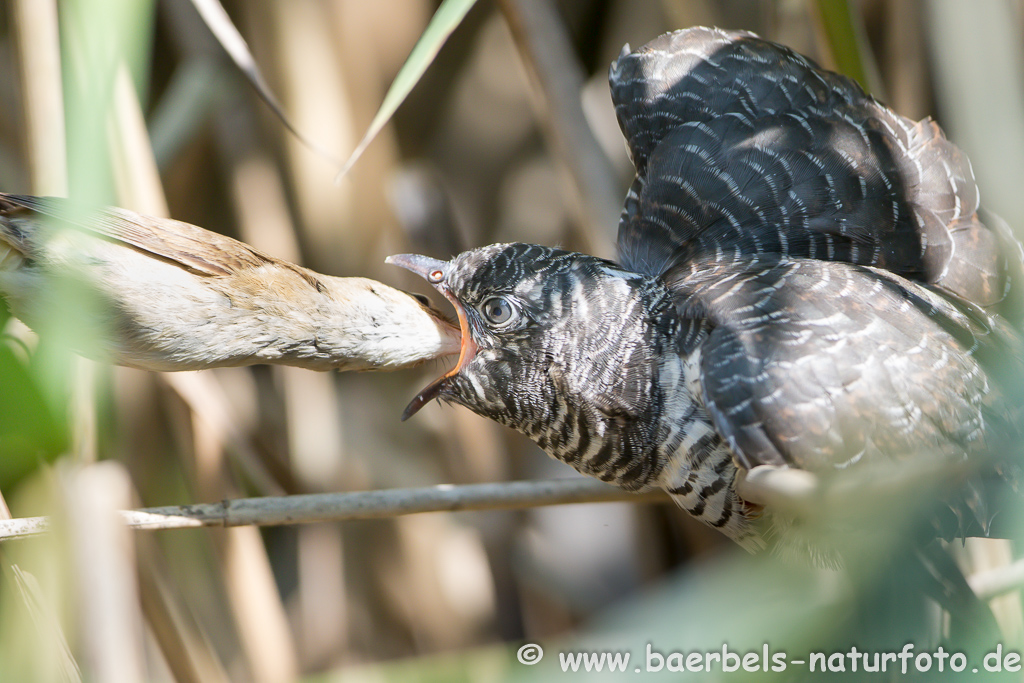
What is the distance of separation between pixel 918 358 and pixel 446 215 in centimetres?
99

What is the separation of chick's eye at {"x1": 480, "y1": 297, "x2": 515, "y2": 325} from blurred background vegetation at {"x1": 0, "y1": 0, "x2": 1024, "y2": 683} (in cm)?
30

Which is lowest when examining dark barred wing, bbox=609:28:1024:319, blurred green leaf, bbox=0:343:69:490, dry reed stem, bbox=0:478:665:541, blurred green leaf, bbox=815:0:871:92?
dry reed stem, bbox=0:478:665:541

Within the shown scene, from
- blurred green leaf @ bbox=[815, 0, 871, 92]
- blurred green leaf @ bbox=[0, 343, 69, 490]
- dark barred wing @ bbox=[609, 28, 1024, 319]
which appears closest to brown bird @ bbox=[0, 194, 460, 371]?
blurred green leaf @ bbox=[0, 343, 69, 490]

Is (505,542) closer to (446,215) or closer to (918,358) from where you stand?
(446,215)

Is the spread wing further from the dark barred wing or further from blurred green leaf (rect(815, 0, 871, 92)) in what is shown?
blurred green leaf (rect(815, 0, 871, 92))

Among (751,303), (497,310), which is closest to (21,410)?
(497,310)

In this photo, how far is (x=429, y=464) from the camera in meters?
1.69

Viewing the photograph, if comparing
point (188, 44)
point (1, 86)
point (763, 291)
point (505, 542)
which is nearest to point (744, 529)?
point (763, 291)

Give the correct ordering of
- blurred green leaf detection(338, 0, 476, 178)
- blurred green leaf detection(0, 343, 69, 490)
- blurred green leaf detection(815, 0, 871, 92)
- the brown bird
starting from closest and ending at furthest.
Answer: blurred green leaf detection(0, 343, 69, 490)
the brown bird
blurred green leaf detection(338, 0, 476, 178)
blurred green leaf detection(815, 0, 871, 92)

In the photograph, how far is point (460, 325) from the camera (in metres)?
1.06

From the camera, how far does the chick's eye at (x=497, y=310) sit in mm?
1021

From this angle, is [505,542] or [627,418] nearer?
[627,418]

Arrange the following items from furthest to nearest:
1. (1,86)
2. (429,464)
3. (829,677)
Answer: (429,464) < (1,86) < (829,677)

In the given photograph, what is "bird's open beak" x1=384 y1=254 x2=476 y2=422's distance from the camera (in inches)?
40.5
